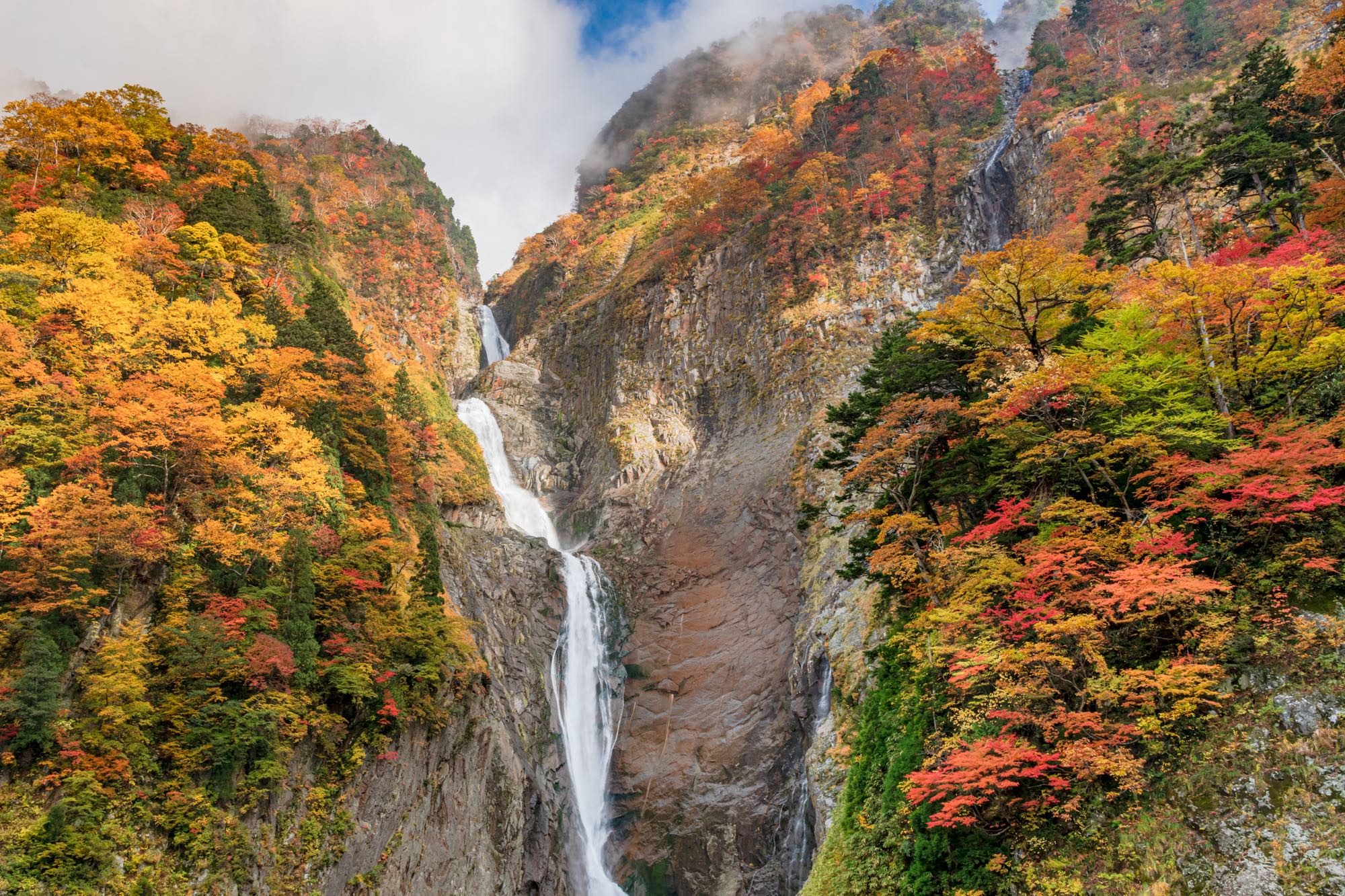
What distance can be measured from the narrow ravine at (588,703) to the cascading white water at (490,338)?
28228 mm

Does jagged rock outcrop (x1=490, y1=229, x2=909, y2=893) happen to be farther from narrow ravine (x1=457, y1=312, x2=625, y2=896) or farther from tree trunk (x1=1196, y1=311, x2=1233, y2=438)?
tree trunk (x1=1196, y1=311, x2=1233, y2=438)

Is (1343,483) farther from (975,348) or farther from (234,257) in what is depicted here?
(234,257)

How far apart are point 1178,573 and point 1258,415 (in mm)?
5376

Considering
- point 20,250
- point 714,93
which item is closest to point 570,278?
point 714,93

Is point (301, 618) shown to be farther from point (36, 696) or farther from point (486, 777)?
point (486, 777)

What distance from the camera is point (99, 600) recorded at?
14953 mm

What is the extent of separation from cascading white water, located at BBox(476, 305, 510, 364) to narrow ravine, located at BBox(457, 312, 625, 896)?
92.6ft

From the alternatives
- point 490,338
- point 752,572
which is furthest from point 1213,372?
point 490,338

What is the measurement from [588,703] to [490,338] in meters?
47.3

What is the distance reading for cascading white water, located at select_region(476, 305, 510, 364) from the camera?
7219cm

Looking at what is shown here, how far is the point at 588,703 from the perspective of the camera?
36.5 meters

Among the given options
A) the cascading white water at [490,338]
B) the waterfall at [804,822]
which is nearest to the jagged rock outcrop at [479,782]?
the waterfall at [804,822]

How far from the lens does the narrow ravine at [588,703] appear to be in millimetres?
31984

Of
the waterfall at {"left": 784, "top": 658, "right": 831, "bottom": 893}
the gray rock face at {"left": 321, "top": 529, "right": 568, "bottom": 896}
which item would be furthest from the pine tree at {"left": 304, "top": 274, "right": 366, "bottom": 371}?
the waterfall at {"left": 784, "top": 658, "right": 831, "bottom": 893}
